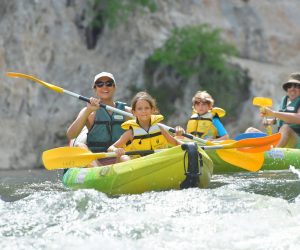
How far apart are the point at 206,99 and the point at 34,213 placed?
12.9 ft

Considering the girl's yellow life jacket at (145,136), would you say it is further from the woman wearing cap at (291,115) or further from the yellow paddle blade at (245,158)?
the woman wearing cap at (291,115)

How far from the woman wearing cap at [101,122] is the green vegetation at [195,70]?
9.96 metres

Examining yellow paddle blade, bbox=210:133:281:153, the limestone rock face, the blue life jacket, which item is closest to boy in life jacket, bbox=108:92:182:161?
the blue life jacket

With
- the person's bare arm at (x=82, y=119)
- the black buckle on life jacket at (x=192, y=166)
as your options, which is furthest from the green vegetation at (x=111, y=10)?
the black buckle on life jacket at (x=192, y=166)

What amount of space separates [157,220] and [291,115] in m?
4.25

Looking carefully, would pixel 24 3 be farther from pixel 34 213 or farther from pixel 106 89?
pixel 34 213

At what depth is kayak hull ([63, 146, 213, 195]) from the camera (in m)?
6.04

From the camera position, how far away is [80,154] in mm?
6660

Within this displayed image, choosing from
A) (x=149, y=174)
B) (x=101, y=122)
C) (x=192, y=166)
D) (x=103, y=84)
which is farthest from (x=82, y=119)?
(x=192, y=166)

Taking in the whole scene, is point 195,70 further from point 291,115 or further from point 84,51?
point 291,115

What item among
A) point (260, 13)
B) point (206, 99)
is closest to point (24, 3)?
point (260, 13)

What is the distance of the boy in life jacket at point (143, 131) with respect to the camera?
6.79 m

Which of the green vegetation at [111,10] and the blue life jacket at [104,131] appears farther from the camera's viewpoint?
the green vegetation at [111,10]

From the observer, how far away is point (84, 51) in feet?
58.1
